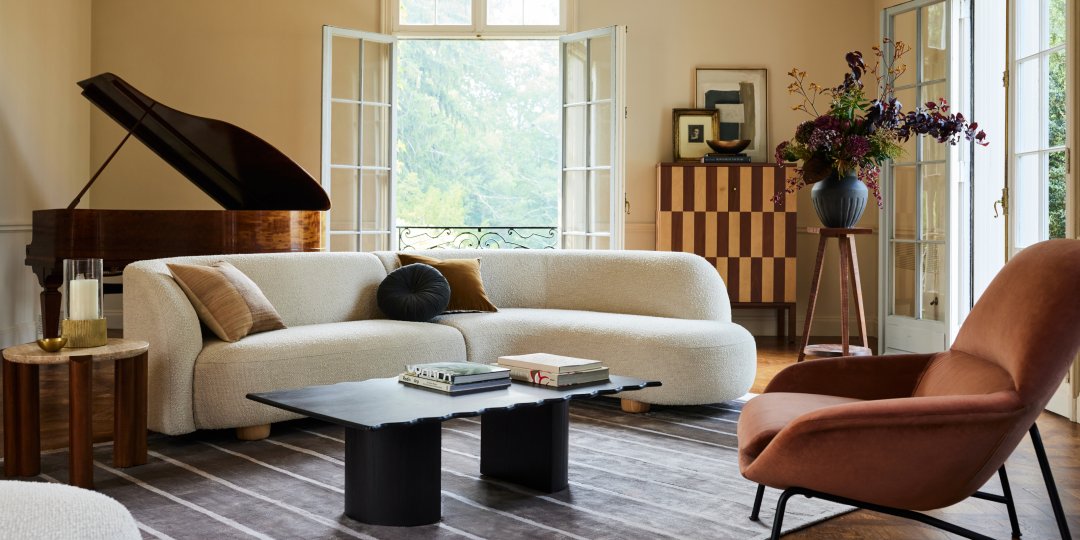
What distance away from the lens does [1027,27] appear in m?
4.57

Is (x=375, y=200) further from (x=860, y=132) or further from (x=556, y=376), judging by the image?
(x=556, y=376)

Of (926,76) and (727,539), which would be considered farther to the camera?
(926,76)

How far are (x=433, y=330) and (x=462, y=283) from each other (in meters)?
0.51

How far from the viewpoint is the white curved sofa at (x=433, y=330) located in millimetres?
3422

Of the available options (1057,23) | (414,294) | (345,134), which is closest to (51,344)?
(414,294)

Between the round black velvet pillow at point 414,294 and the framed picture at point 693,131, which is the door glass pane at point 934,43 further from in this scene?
the round black velvet pillow at point 414,294

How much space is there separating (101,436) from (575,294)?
2279 millimetres

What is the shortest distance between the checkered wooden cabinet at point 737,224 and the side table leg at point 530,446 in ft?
12.7

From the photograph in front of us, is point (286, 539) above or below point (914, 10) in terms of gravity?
below

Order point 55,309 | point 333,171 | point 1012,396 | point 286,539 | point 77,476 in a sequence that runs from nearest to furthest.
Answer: point 1012,396 < point 286,539 < point 77,476 < point 55,309 < point 333,171

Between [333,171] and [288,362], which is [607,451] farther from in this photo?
[333,171]

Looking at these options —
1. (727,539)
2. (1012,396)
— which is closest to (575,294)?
(727,539)

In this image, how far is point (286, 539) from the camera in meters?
2.41

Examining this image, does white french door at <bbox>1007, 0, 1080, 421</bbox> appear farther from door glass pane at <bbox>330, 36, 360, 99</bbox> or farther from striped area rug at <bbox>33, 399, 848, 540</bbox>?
door glass pane at <bbox>330, 36, 360, 99</bbox>
